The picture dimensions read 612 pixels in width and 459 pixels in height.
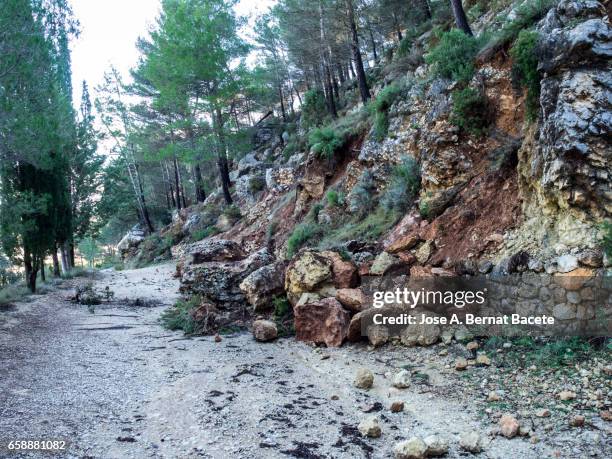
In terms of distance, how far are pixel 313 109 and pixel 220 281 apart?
16.3m

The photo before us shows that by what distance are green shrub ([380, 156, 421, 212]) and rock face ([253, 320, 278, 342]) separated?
152 inches

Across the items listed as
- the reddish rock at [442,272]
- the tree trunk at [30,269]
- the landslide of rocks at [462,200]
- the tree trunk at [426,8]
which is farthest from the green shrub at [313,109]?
the reddish rock at [442,272]

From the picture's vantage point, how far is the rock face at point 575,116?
5.21m

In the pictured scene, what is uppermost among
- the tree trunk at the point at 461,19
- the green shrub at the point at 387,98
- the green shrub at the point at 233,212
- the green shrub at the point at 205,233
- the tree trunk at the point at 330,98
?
the tree trunk at the point at 330,98

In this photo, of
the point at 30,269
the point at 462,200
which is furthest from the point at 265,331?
the point at 30,269

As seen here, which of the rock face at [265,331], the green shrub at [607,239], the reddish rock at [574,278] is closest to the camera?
the green shrub at [607,239]

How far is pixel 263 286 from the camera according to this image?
8.43 meters

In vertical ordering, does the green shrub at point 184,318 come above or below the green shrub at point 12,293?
below

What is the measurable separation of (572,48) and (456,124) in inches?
103

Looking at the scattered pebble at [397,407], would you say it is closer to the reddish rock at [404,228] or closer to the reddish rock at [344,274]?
the reddish rock at [344,274]

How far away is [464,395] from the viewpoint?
456 cm

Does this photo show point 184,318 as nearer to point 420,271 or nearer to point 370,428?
point 420,271

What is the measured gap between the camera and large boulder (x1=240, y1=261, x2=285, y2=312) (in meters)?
8.39

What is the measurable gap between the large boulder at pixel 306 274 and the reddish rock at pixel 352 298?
51 centimetres
